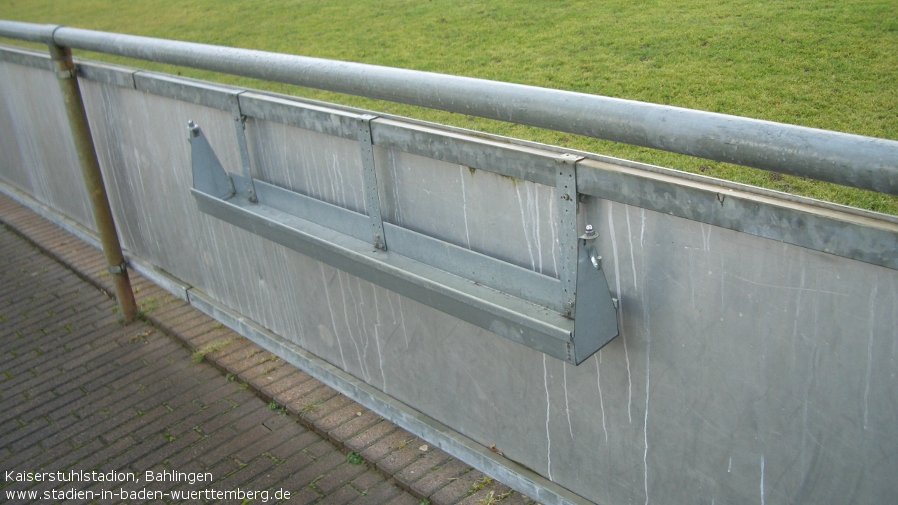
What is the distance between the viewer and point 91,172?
4.84m

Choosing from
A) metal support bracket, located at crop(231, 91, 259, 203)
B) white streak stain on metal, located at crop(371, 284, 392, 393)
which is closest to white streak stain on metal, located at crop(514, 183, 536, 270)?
white streak stain on metal, located at crop(371, 284, 392, 393)

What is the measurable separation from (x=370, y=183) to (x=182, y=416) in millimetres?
1750

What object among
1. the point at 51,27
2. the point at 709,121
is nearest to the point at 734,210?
the point at 709,121

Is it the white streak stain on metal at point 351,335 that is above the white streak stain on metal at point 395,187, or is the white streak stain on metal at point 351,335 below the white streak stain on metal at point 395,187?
below

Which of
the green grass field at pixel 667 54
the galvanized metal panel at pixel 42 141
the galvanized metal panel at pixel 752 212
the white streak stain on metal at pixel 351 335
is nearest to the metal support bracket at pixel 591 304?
→ the galvanized metal panel at pixel 752 212

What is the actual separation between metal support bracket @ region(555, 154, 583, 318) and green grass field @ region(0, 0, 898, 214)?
1.88 m

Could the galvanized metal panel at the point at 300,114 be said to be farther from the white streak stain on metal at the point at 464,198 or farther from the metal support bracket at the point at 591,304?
the metal support bracket at the point at 591,304

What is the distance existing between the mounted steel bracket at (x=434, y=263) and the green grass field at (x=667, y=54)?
1.85 meters

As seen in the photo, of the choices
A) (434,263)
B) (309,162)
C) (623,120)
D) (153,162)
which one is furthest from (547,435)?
(153,162)

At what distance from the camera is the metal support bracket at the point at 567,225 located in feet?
8.18

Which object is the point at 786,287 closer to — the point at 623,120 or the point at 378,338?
the point at 623,120

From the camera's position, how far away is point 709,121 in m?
2.05

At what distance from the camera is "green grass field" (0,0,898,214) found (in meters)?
4.58

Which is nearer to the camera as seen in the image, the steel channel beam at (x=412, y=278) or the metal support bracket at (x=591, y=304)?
the metal support bracket at (x=591, y=304)
